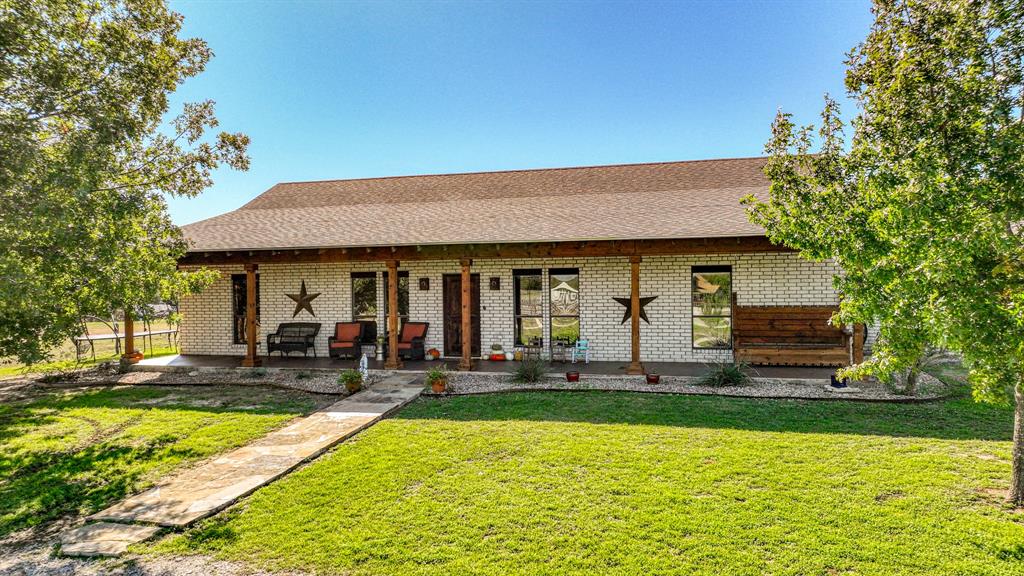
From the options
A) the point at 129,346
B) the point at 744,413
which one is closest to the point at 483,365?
the point at 744,413

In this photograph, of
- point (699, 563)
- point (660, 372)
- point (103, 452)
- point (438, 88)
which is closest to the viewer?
point (699, 563)

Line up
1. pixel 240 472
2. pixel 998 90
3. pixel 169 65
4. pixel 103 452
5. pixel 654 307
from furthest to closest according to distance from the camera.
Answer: pixel 654 307, pixel 169 65, pixel 103 452, pixel 240 472, pixel 998 90

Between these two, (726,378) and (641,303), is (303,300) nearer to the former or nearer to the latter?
(641,303)

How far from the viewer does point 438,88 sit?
637 inches

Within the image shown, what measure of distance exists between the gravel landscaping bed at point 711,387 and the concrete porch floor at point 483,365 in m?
0.54

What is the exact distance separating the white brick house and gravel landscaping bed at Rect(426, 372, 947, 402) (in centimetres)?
219

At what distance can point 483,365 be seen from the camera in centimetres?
1058

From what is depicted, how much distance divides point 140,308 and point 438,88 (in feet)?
36.1

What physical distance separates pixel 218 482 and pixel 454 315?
295 inches

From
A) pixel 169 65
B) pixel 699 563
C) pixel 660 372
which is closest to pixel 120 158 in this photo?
pixel 169 65

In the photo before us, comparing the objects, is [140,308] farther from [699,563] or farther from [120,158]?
[699,563]

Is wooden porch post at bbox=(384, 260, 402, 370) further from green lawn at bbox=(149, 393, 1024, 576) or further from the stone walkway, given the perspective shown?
green lawn at bbox=(149, 393, 1024, 576)

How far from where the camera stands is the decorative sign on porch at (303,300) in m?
12.4

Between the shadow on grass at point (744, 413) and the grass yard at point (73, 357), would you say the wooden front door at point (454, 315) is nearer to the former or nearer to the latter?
the shadow on grass at point (744, 413)
